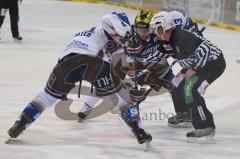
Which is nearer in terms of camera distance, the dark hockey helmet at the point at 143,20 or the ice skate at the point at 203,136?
the ice skate at the point at 203,136

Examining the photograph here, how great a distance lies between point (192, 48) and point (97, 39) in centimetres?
74

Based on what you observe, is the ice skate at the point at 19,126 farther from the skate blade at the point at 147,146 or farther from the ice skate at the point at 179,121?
the ice skate at the point at 179,121

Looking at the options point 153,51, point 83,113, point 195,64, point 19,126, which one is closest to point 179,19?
point 153,51

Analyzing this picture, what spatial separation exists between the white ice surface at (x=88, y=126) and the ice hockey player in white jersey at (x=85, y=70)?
0.89 ft

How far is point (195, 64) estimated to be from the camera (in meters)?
5.22

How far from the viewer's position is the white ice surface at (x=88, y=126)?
15.7 ft

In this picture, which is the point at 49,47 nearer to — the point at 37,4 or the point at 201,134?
the point at 201,134

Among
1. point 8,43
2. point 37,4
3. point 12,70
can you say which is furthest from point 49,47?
point 37,4

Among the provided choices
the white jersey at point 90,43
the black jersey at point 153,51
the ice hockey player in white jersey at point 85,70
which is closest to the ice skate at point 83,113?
the black jersey at point 153,51

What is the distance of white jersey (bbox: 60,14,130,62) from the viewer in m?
4.95

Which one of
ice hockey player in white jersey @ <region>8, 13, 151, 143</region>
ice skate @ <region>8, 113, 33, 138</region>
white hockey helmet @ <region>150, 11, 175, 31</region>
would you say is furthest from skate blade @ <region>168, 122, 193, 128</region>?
ice skate @ <region>8, 113, 33, 138</region>

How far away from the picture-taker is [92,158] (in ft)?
15.1

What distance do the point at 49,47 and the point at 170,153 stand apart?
6672 millimetres

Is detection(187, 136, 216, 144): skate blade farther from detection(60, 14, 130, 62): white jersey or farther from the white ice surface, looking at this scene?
detection(60, 14, 130, 62): white jersey
